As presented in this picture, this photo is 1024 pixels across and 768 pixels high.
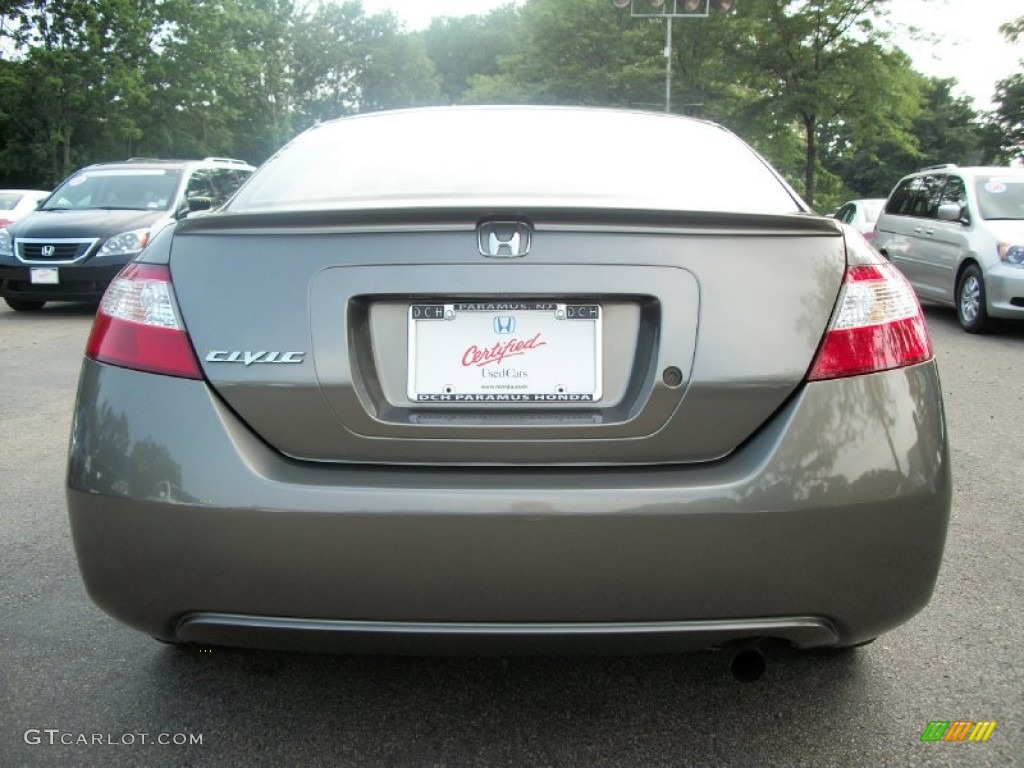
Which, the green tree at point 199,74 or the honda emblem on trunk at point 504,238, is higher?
the green tree at point 199,74

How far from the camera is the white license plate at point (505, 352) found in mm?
1778

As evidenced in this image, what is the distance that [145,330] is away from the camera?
1.89 meters

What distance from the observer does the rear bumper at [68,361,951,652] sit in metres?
1.70

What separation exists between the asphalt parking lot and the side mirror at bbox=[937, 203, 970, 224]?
7589mm

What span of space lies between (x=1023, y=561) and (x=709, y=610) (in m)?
1.98

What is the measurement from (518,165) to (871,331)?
102 centimetres

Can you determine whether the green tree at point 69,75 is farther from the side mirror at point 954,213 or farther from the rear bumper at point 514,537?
the rear bumper at point 514,537

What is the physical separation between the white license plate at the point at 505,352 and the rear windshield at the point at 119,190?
386 inches

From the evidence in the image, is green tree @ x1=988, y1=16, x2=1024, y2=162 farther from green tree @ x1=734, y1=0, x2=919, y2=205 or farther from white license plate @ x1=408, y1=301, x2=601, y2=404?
white license plate @ x1=408, y1=301, x2=601, y2=404

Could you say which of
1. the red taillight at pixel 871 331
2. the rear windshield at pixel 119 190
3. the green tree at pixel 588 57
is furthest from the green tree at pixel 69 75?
the red taillight at pixel 871 331

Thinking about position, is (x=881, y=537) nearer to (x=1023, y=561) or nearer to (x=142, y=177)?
(x=1023, y=561)

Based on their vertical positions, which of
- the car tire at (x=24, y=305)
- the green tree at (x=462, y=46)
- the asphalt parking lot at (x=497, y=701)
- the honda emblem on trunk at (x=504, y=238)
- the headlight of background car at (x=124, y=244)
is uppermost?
the green tree at (x=462, y=46)

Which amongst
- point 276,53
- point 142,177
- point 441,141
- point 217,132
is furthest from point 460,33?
point 441,141

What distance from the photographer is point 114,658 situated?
246cm
